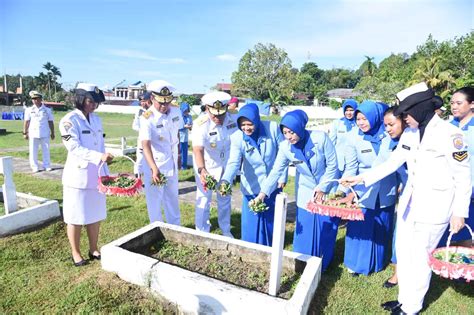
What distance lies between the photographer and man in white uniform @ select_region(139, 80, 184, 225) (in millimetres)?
3961

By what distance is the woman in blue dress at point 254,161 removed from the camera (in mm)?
3574

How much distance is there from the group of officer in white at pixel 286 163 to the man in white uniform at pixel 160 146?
12mm

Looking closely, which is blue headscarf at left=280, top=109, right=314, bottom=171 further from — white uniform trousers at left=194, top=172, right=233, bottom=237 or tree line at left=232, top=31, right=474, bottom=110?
tree line at left=232, top=31, right=474, bottom=110

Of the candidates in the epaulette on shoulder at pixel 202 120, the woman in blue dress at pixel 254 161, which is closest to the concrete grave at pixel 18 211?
the epaulette on shoulder at pixel 202 120

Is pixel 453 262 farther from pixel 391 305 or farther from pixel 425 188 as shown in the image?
pixel 391 305

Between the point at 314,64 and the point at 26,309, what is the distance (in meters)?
89.2

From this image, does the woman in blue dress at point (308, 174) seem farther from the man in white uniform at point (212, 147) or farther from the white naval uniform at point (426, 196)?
the man in white uniform at point (212, 147)

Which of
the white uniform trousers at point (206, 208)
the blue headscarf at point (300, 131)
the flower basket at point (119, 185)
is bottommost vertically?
the white uniform trousers at point (206, 208)

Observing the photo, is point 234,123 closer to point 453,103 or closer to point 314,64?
point 453,103

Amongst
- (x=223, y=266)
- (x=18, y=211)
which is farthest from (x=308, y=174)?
(x=18, y=211)

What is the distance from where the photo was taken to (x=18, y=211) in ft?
15.1

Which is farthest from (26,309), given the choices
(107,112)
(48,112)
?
(107,112)

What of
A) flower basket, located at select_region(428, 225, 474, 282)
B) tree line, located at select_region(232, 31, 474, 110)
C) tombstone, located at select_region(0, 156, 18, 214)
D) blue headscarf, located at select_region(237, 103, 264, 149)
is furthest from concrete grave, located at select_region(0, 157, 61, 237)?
tree line, located at select_region(232, 31, 474, 110)

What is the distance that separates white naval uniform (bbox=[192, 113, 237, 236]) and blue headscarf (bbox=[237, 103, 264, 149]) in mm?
698
